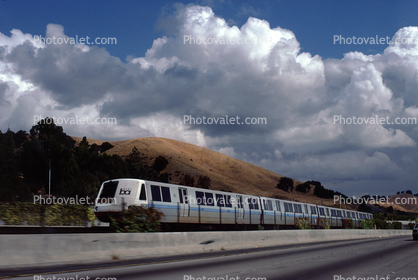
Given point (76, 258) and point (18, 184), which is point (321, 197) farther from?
point (76, 258)

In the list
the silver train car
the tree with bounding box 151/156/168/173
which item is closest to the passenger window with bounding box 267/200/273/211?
the silver train car

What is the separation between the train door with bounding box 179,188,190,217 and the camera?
2588 cm

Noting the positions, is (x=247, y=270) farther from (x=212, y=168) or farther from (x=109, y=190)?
(x=212, y=168)

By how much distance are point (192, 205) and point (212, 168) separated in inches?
4329

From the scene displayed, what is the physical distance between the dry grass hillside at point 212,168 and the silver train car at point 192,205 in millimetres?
67746

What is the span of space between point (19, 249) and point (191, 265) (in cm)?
428

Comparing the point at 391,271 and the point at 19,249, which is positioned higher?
the point at 19,249

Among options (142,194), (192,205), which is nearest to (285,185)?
Answer: (192,205)

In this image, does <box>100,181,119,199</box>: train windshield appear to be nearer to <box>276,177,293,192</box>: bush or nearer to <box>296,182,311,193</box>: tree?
<box>276,177,293,192</box>: bush

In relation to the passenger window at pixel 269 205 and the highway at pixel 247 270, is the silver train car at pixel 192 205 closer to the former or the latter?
the passenger window at pixel 269 205

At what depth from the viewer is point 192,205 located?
26.7 meters

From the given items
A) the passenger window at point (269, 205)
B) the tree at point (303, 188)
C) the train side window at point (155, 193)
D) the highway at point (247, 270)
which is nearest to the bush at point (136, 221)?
the highway at point (247, 270)

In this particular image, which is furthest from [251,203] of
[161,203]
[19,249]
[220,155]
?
[220,155]

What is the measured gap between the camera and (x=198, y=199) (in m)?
27.4
